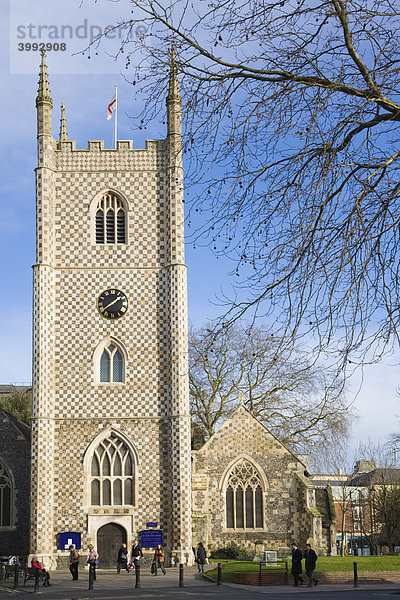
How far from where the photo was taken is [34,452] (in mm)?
32750

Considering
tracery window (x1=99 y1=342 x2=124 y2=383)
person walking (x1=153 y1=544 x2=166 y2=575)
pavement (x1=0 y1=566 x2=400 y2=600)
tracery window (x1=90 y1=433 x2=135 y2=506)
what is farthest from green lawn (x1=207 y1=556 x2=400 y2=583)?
tracery window (x1=99 y1=342 x2=124 y2=383)

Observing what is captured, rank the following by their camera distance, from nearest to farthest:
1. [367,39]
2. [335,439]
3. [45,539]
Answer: [367,39], [45,539], [335,439]

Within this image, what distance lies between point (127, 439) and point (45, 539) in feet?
16.3

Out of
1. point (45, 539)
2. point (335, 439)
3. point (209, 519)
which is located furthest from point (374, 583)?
point (335, 439)

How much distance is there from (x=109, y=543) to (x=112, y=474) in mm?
2675

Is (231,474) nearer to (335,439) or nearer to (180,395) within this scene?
(180,395)

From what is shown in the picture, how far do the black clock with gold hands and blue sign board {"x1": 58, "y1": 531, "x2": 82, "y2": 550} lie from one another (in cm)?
883

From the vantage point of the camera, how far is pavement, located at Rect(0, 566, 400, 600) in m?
21.1

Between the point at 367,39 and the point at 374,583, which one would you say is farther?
the point at 374,583

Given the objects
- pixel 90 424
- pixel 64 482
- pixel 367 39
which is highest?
pixel 367 39

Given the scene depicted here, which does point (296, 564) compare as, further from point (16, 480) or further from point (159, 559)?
point (16, 480)


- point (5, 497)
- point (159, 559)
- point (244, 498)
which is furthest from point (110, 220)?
point (159, 559)

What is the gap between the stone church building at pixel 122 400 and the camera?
107 feet

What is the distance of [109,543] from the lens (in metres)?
32.4
